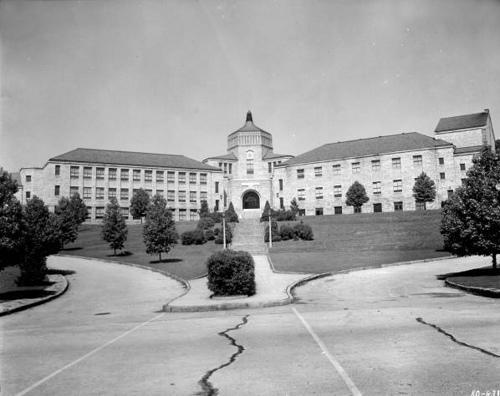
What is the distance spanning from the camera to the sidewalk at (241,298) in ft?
44.5

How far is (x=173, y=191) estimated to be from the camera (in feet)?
228

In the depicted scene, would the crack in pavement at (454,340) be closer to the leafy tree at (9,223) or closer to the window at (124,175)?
the leafy tree at (9,223)

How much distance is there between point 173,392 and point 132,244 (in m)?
39.2

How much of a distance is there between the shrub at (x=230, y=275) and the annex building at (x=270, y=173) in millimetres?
46973

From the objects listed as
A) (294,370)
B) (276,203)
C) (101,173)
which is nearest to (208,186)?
(276,203)

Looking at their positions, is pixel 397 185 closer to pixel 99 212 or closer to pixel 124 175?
pixel 124 175

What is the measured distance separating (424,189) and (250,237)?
24950 mm

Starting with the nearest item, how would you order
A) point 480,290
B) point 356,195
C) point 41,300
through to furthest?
point 480,290
point 41,300
point 356,195

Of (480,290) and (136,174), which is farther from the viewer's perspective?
(136,174)

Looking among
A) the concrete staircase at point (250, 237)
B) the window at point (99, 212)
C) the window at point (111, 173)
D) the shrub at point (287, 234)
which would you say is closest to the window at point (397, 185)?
the concrete staircase at point (250, 237)

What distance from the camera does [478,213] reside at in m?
18.3

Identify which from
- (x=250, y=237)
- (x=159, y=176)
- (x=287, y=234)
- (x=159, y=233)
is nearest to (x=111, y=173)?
(x=159, y=176)

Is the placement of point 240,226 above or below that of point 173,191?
below

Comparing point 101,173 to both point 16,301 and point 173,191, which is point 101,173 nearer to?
point 173,191
